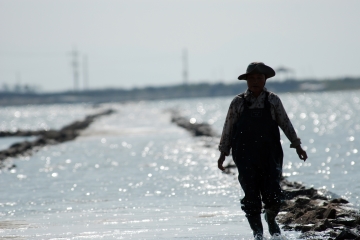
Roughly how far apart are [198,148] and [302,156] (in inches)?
668

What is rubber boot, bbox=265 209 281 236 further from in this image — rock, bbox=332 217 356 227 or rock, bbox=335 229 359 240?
rock, bbox=332 217 356 227

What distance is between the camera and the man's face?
7540 mm

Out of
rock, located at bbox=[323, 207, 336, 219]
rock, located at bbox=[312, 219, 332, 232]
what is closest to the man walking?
rock, located at bbox=[312, 219, 332, 232]

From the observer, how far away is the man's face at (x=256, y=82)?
7.54 meters

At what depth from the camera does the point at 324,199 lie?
11.1 m

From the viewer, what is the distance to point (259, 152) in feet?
24.6

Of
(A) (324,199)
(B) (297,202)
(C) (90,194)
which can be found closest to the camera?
(B) (297,202)

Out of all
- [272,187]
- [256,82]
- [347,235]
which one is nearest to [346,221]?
[347,235]

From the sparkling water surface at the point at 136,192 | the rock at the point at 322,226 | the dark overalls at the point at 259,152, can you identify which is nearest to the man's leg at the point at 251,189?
the dark overalls at the point at 259,152

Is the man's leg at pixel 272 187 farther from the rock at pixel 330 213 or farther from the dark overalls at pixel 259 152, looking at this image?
the rock at pixel 330 213

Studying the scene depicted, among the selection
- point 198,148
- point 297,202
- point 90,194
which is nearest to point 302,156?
point 297,202

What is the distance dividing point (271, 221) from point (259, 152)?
2.32ft

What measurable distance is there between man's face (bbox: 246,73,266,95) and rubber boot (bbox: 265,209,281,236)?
1.14 metres

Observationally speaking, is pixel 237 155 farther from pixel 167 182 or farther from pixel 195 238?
pixel 167 182
